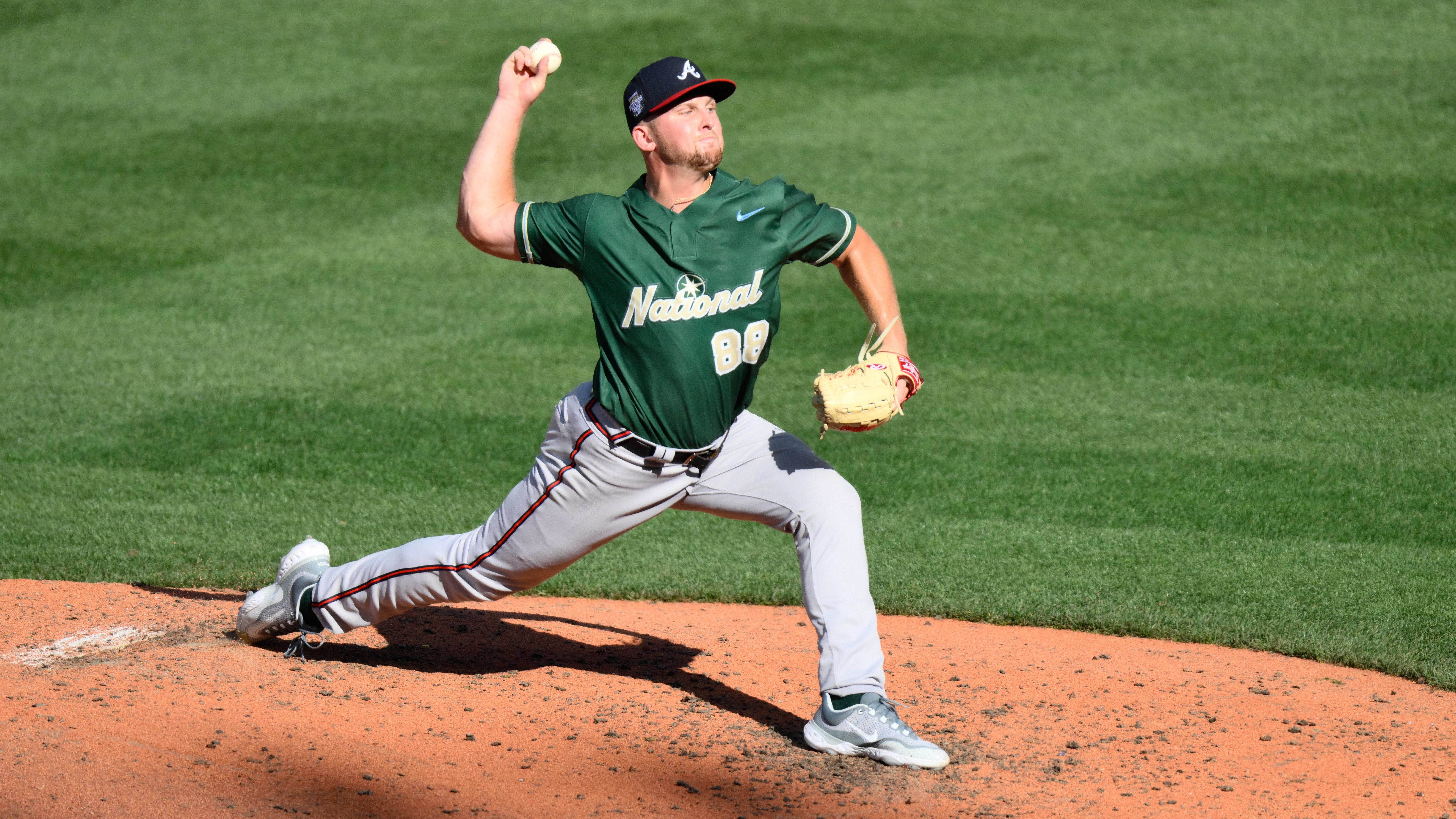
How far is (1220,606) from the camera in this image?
508 centimetres

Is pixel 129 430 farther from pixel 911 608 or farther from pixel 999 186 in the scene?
pixel 999 186

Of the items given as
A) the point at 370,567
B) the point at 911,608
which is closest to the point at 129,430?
the point at 370,567

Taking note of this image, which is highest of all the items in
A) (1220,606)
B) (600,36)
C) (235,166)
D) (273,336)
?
(600,36)

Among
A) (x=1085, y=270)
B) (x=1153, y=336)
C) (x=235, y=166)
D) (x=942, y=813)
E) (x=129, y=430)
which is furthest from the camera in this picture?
(x=235, y=166)

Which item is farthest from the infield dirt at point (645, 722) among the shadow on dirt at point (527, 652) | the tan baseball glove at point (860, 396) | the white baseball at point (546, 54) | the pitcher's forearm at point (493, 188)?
the white baseball at point (546, 54)

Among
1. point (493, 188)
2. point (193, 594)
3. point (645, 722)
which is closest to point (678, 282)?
point (493, 188)

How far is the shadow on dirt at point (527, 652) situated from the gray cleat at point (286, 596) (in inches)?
5.3

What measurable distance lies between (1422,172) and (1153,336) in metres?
3.61

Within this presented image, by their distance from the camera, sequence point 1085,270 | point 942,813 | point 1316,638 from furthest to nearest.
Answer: point 1085,270 → point 1316,638 → point 942,813

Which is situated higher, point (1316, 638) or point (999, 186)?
point (999, 186)

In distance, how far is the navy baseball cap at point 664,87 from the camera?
12.1 ft

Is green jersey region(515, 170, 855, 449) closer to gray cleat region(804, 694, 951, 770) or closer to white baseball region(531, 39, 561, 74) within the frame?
white baseball region(531, 39, 561, 74)

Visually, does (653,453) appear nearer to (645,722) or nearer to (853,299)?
(645,722)

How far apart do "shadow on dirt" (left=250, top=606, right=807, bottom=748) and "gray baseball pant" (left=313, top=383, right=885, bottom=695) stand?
0.47 metres
